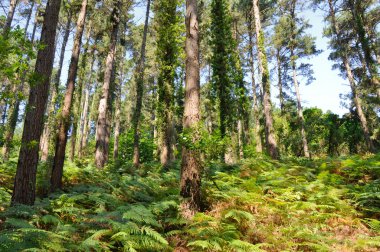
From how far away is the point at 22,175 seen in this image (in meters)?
6.46


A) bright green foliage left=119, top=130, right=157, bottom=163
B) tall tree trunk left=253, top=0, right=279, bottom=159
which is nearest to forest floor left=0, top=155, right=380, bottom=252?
tall tree trunk left=253, top=0, right=279, bottom=159

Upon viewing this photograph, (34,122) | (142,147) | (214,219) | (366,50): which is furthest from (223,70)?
(142,147)

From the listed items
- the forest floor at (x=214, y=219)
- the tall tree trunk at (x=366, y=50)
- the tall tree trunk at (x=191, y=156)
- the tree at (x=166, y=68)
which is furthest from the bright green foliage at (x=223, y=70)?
the tall tree trunk at (x=366, y=50)

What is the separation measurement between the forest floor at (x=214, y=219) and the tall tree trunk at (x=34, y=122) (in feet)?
1.56

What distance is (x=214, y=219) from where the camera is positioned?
5820 millimetres

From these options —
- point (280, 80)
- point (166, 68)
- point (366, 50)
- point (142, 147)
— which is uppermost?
point (280, 80)

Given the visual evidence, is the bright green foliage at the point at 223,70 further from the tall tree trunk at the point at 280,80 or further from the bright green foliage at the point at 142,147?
the bright green foliage at the point at 142,147

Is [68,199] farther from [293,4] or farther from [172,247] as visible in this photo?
[293,4]

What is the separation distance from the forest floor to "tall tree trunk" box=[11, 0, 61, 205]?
1.56 feet

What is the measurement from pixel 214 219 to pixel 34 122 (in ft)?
15.2

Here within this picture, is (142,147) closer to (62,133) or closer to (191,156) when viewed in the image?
(62,133)

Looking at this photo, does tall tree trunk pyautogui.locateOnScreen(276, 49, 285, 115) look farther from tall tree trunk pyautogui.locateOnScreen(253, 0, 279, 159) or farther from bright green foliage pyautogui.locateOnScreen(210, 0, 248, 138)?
tall tree trunk pyautogui.locateOnScreen(253, 0, 279, 159)

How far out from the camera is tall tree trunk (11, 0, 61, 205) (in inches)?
254

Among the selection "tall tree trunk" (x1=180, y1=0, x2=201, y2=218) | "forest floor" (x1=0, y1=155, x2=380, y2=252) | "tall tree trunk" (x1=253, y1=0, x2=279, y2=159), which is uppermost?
"tall tree trunk" (x1=253, y1=0, x2=279, y2=159)
